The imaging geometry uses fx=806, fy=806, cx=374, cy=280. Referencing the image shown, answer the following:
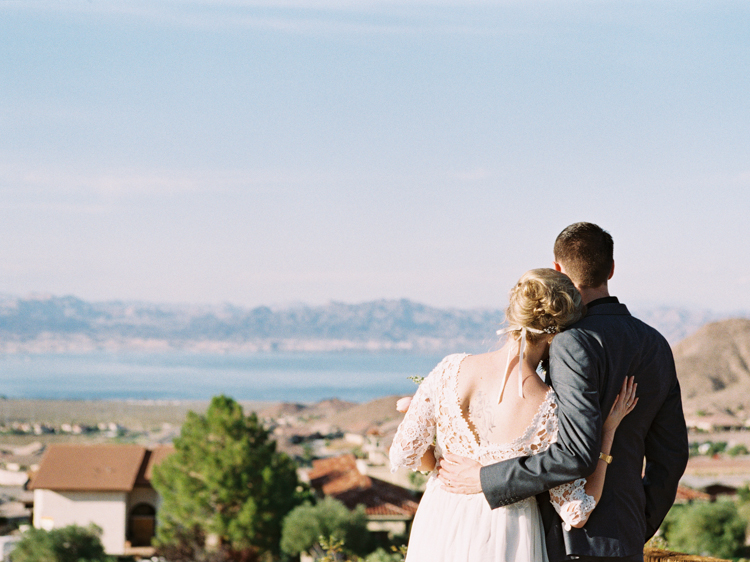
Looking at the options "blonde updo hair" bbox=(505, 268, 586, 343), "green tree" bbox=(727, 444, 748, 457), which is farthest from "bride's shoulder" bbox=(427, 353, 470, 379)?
"green tree" bbox=(727, 444, 748, 457)

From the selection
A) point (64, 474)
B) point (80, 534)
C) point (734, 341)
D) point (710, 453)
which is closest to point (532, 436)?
point (80, 534)

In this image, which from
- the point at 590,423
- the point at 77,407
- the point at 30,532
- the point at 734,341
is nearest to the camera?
the point at 590,423

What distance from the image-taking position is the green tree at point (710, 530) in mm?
25391

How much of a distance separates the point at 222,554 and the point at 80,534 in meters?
5.43

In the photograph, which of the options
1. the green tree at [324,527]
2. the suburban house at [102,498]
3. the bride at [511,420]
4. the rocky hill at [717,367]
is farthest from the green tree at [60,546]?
the rocky hill at [717,367]

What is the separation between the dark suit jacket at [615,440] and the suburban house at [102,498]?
3719 cm

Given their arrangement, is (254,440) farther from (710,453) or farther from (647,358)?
(710,453)

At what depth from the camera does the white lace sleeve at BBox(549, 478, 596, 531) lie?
2598mm

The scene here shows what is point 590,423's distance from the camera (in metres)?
2.53

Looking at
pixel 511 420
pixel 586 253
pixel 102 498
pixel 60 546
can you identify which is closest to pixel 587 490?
pixel 511 420

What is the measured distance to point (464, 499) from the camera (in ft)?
9.07

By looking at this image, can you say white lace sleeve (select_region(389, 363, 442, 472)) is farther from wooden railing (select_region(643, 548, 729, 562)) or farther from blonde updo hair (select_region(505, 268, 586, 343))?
wooden railing (select_region(643, 548, 729, 562))

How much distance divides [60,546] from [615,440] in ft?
98.9

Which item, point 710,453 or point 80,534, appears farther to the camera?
point 710,453
